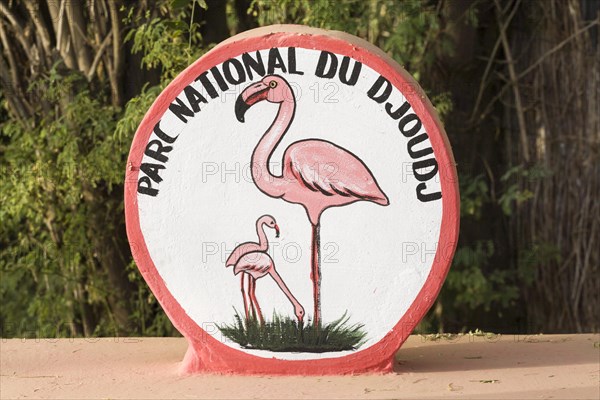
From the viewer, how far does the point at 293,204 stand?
4.11m

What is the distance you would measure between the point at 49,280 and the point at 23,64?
1349 mm

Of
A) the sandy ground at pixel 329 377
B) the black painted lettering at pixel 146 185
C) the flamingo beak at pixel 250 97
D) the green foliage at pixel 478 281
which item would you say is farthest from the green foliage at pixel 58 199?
the green foliage at pixel 478 281

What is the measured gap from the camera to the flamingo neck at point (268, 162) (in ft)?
13.4

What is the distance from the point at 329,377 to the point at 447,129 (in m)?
2.77

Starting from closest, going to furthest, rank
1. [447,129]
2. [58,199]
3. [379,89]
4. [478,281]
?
1. [379,89]
2. [478,281]
3. [58,199]
4. [447,129]

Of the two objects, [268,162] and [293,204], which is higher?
[268,162]

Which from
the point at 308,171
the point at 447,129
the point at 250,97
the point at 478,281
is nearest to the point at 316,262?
the point at 308,171

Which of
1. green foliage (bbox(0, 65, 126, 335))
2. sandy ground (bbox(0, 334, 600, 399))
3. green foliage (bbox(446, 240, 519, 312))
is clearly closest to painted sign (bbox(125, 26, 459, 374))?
sandy ground (bbox(0, 334, 600, 399))

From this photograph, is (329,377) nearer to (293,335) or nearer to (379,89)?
(293,335)

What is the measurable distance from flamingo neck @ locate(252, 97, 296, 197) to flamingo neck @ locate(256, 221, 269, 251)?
13 cm

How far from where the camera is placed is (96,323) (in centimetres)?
652

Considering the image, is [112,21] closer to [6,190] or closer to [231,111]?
[6,190]

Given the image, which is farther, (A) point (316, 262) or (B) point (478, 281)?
(B) point (478, 281)

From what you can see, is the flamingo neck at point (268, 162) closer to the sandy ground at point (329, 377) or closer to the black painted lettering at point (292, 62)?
the black painted lettering at point (292, 62)
